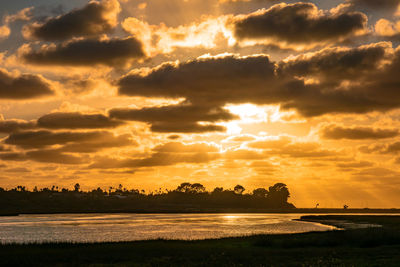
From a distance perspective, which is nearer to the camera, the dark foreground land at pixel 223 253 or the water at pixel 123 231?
the dark foreground land at pixel 223 253

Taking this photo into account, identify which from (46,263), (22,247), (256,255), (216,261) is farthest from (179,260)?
(22,247)

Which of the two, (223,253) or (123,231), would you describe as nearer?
Answer: (223,253)

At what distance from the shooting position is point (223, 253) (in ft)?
172

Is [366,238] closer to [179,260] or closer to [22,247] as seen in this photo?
[179,260]

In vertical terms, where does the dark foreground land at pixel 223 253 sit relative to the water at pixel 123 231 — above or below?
above

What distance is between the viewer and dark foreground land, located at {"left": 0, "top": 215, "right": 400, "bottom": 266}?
159 feet

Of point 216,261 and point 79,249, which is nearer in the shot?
point 216,261

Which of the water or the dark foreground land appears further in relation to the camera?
the water

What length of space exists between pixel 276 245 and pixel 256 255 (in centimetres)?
1348

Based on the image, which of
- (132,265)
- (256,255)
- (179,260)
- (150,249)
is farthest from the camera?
(150,249)

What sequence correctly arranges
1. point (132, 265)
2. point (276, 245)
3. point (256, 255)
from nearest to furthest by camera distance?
point (132, 265), point (256, 255), point (276, 245)

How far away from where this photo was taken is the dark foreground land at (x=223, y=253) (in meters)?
48.4

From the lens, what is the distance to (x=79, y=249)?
6219 cm

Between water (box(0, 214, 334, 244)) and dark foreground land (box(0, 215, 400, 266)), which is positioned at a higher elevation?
dark foreground land (box(0, 215, 400, 266))
